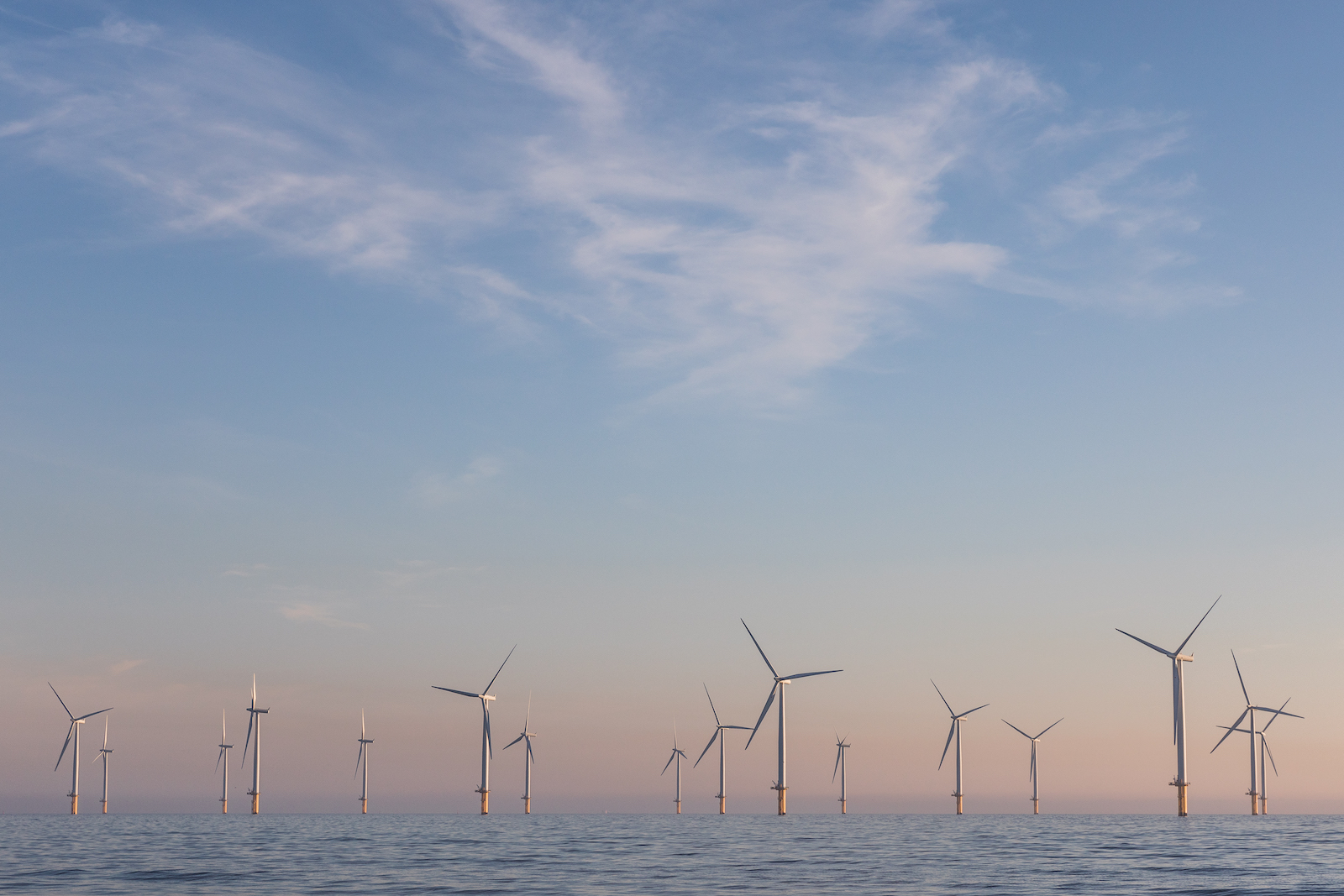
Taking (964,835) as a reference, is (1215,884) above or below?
above

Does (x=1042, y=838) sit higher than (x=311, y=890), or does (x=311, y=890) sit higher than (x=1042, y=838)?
(x=311, y=890)

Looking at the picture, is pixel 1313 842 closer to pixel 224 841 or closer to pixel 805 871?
pixel 805 871

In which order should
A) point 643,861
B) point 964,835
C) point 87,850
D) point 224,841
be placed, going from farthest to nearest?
point 964,835
point 224,841
point 87,850
point 643,861

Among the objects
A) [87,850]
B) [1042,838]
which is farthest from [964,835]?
[87,850]

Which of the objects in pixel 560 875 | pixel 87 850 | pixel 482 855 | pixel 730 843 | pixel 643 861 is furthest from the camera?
pixel 730 843

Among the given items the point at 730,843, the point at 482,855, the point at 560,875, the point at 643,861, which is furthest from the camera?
the point at 730,843

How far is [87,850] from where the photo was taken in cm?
11956

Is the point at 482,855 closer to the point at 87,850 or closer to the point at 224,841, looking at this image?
the point at 87,850

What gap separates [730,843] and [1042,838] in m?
44.3

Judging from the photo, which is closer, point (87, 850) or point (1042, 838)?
point (87, 850)

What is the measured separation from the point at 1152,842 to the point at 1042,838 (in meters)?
18.8

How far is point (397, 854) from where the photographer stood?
111688mm

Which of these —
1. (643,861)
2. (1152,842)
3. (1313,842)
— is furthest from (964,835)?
(643,861)

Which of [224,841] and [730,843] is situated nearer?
[730,843]
